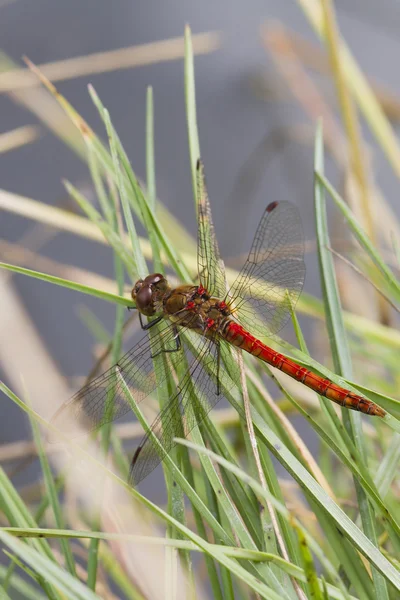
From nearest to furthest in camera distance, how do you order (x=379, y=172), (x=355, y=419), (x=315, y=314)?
(x=355, y=419) < (x=315, y=314) < (x=379, y=172)

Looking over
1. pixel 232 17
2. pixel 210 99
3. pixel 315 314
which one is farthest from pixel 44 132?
pixel 315 314

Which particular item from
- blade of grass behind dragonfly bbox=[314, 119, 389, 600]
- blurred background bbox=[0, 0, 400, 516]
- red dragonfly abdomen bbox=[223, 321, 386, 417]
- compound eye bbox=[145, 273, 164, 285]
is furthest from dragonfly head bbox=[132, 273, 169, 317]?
blurred background bbox=[0, 0, 400, 516]

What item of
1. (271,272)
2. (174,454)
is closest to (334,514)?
(174,454)

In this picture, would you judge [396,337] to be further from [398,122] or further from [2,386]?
[398,122]

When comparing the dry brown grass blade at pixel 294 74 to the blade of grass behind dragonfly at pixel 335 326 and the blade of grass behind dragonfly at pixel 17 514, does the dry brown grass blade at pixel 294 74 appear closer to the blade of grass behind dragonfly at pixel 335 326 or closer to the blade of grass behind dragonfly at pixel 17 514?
the blade of grass behind dragonfly at pixel 335 326

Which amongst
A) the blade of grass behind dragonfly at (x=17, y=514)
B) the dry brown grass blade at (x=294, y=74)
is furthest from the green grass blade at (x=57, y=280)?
the dry brown grass blade at (x=294, y=74)

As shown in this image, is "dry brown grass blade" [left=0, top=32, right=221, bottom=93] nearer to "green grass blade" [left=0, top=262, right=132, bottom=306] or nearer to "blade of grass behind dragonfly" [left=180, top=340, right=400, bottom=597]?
"green grass blade" [left=0, top=262, right=132, bottom=306]
